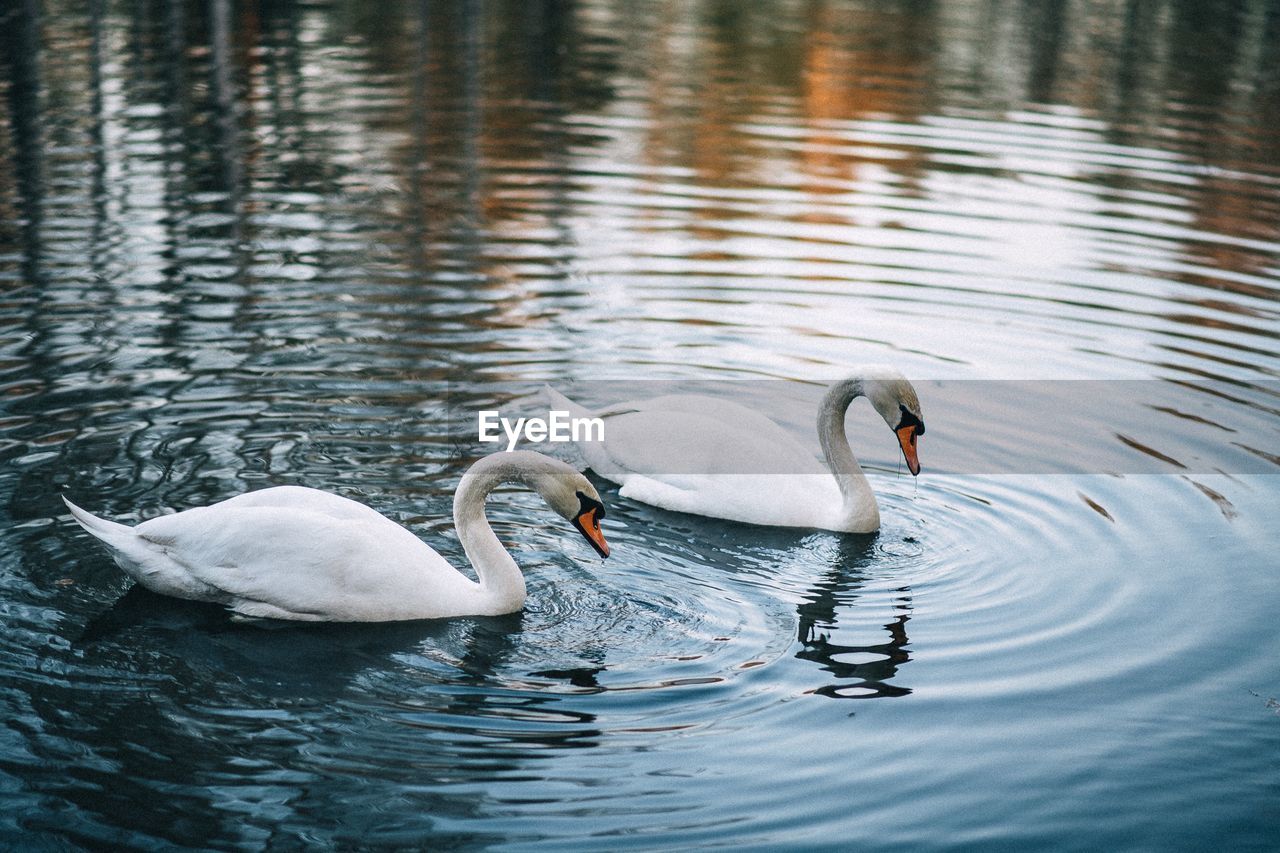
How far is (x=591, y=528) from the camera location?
7211 mm

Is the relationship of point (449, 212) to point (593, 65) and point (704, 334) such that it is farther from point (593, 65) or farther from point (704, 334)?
point (593, 65)

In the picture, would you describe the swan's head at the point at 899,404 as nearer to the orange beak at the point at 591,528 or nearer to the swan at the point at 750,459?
the swan at the point at 750,459

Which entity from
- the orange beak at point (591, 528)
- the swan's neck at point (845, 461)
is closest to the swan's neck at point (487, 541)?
the orange beak at point (591, 528)

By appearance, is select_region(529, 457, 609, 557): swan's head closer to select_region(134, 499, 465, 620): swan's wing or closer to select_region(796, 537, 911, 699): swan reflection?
select_region(134, 499, 465, 620): swan's wing

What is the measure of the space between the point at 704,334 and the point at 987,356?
2152 mm

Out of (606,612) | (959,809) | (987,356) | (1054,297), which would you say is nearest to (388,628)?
(606,612)

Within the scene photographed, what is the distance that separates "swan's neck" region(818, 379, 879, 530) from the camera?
8484 mm

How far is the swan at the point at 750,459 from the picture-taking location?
8.54 meters

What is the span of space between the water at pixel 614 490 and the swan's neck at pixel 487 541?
134 millimetres

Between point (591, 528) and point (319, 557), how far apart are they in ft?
4.12

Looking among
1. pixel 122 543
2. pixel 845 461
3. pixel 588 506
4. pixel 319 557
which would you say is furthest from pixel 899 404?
pixel 122 543

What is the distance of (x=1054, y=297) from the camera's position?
13172 millimetres

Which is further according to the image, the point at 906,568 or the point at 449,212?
the point at 449,212

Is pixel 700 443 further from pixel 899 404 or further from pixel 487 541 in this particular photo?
pixel 487 541
